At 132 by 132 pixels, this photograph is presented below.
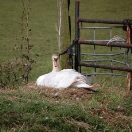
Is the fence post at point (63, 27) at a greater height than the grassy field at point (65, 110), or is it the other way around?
the fence post at point (63, 27)

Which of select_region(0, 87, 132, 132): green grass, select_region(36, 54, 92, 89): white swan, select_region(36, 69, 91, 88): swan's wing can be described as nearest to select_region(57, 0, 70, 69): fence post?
select_region(36, 54, 92, 89): white swan

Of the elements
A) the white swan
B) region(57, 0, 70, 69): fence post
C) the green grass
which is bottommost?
the green grass

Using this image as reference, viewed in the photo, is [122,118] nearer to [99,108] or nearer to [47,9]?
[99,108]

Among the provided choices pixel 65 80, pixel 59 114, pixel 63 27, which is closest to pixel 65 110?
pixel 59 114

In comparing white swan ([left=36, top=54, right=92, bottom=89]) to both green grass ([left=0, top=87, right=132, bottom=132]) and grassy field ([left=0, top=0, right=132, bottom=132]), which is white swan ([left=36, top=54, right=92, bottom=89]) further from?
green grass ([left=0, top=87, right=132, bottom=132])

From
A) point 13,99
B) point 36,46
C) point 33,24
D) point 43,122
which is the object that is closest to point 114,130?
point 43,122

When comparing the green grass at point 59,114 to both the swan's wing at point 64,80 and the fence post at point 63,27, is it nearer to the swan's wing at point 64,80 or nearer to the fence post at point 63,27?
the swan's wing at point 64,80

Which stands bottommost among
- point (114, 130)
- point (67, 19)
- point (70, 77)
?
point (114, 130)

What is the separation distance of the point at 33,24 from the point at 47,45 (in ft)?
20.2

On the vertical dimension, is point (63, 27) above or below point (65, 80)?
above

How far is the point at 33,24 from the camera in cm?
2692

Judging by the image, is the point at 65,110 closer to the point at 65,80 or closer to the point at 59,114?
the point at 59,114

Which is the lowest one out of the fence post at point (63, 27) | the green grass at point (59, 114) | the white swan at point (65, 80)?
the green grass at point (59, 114)

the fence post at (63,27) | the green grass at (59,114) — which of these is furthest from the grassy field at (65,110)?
the fence post at (63,27)
